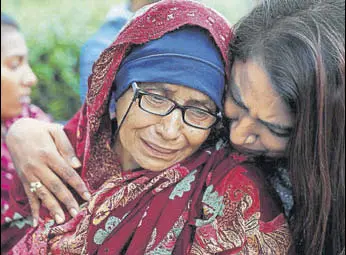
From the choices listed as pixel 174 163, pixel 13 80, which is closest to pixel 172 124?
pixel 174 163

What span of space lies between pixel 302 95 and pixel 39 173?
1298 mm

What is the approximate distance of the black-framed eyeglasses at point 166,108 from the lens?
2.52 metres

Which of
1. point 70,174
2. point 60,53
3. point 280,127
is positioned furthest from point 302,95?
point 60,53

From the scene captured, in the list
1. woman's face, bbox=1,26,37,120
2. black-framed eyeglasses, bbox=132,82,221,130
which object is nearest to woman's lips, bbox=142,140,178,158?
black-framed eyeglasses, bbox=132,82,221,130

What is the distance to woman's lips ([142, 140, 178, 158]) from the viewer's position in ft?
8.43

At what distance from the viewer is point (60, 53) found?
5.59 meters

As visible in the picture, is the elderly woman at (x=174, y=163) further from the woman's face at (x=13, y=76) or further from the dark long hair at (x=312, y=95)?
the woman's face at (x=13, y=76)

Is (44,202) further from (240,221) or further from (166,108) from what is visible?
(240,221)

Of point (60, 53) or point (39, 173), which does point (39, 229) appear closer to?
point (39, 173)

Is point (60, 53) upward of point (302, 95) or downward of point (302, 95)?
downward

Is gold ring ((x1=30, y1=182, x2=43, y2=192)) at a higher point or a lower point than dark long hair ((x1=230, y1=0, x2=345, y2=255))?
lower

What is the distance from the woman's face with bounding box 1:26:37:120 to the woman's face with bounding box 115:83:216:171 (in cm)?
200

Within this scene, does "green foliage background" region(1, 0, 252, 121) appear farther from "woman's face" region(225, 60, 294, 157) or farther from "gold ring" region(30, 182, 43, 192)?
"woman's face" region(225, 60, 294, 157)

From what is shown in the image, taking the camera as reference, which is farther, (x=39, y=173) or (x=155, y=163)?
(x=39, y=173)
